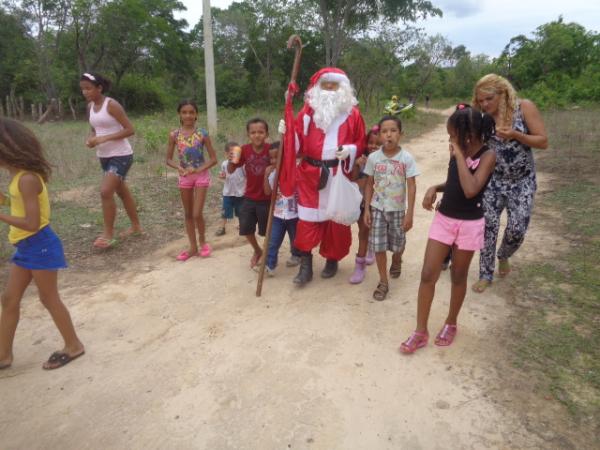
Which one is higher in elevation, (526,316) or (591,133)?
(591,133)

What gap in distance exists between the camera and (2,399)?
8.57ft

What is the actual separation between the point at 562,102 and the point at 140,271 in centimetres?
2377

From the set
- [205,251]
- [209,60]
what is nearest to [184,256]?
[205,251]

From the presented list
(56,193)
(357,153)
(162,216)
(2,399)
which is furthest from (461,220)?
(56,193)

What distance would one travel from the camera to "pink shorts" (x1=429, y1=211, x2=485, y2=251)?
2.66m

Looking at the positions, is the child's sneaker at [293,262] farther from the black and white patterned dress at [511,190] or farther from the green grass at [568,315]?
the green grass at [568,315]

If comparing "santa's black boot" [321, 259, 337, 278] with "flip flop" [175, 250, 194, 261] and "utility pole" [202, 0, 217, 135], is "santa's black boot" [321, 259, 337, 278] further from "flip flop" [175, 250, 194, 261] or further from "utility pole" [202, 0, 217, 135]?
"utility pole" [202, 0, 217, 135]

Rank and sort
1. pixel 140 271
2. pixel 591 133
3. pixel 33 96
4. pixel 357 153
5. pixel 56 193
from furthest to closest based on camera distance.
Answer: pixel 33 96 → pixel 591 133 → pixel 56 193 → pixel 140 271 → pixel 357 153

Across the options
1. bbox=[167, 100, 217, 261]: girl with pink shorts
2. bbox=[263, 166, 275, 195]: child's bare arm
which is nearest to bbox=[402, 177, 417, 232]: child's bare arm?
bbox=[263, 166, 275, 195]: child's bare arm

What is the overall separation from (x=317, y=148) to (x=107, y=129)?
2279mm

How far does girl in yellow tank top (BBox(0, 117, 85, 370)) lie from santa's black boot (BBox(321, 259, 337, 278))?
2000 mm

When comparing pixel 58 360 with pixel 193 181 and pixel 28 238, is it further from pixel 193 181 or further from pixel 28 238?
pixel 193 181

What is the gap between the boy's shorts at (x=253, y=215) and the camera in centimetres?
405

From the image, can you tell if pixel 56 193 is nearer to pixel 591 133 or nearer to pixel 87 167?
pixel 87 167
